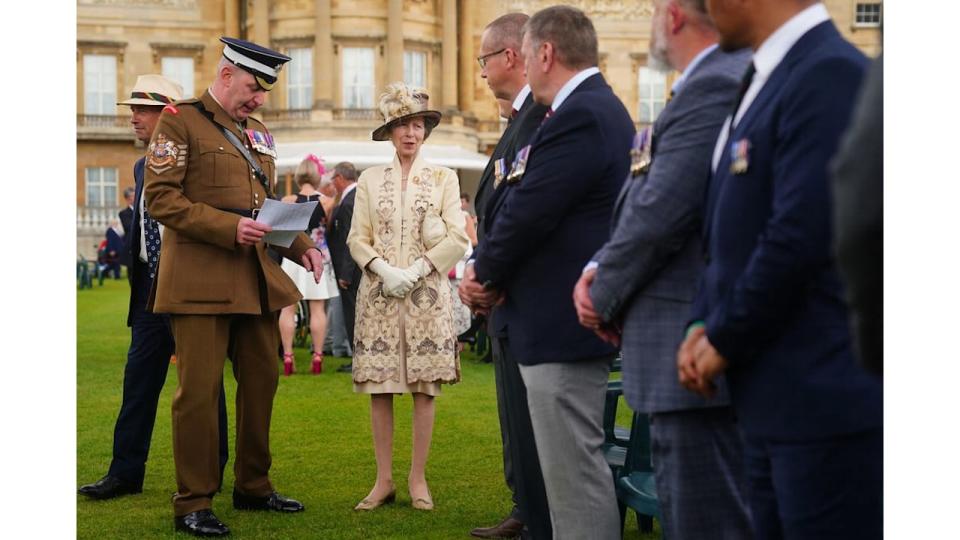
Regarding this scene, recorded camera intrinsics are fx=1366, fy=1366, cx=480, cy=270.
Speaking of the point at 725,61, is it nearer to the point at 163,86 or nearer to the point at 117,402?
the point at 163,86

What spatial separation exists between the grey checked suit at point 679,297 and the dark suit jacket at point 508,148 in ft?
4.02

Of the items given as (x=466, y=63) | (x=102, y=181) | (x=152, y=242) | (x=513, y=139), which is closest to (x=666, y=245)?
(x=513, y=139)

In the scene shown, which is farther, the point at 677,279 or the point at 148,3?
the point at 148,3

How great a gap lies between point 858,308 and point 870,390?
65 centimetres

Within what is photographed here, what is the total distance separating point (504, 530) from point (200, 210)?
1.99m

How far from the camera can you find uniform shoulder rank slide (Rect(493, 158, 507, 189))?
5.08 metres

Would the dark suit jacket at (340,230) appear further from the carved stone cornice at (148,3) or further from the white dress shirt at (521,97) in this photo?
the carved stone cornice at (148,3)

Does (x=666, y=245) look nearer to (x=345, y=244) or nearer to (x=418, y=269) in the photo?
(x=418, y=269)

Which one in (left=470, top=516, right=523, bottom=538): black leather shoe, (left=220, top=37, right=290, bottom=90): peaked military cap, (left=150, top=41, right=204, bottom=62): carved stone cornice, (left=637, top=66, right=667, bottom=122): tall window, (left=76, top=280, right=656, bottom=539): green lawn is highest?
(left=150, top=41, right=204, bottom=62): carved stone cornice

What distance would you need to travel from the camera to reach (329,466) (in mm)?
8062

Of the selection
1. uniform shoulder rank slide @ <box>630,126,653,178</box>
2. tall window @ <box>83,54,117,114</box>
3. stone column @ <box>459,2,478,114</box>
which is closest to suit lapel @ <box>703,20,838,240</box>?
uniform shoulder rank slide @ <box>630,126,653,178</box>

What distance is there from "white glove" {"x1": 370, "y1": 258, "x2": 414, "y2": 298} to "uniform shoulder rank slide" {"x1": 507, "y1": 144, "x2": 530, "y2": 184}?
2.08m

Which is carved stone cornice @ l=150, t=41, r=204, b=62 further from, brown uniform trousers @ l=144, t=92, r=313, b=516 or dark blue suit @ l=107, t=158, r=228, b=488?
brown uniform trousers @ l=144, t=92, r=313, b=516

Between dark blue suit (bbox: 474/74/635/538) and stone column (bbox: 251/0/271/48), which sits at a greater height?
stone column (bbox: 251/0/271/48)
